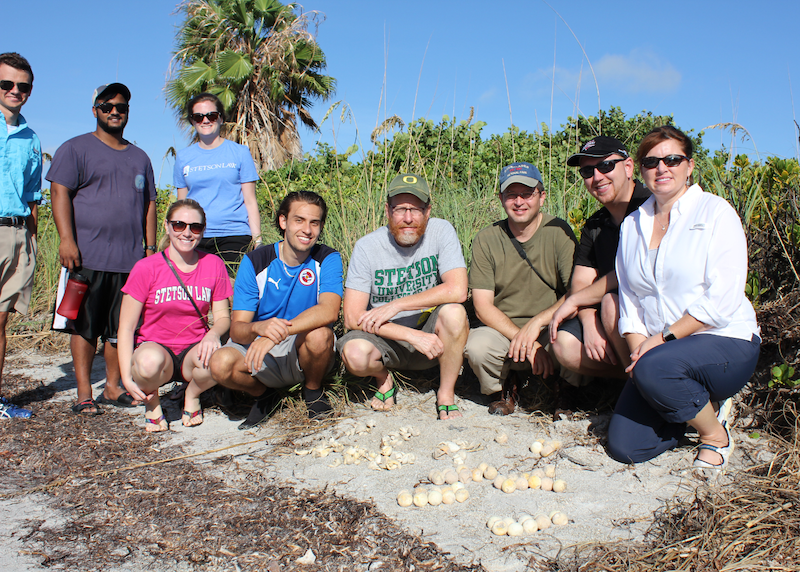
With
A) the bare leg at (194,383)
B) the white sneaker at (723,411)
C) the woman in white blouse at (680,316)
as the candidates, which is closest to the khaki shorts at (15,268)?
the bare leg at (194,383)

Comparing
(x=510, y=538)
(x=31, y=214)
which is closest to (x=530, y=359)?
(x=510, y=538)

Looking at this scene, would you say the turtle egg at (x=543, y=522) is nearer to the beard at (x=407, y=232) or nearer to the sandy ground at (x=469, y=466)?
the sandy ground at (x=469, y=466)

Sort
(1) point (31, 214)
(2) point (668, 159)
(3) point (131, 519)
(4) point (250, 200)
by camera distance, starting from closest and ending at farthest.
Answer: (3) point (131, 519), (2) point (668, 159), (1) point (31, 214), (4) point (250, 200)

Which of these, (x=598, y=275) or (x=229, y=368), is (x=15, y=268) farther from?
(x=598, y=275)

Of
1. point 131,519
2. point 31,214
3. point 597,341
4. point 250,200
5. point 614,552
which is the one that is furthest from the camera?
point 250,200

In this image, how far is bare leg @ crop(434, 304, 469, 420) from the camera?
11.0ft

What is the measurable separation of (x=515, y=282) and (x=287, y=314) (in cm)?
143

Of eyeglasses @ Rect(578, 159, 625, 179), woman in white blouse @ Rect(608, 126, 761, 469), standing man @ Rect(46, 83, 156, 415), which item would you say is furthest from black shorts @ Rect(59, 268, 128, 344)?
woman in white blouse @ Rect(608, 126, 761, 469)

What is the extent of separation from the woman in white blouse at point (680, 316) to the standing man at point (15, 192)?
12.1 feet

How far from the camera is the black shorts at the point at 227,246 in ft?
14.0

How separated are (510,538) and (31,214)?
3.65 m

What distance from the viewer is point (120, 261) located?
12.5ft

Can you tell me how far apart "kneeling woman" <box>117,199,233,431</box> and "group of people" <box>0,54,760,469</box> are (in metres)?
0.01

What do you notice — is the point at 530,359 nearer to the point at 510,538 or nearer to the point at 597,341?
the point at 597,341
